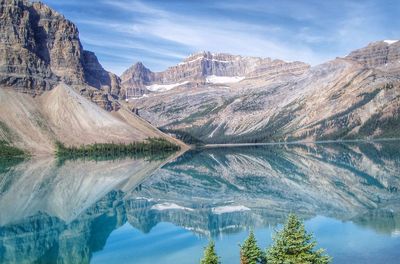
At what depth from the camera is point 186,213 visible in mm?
68625

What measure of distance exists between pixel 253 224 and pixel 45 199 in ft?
142

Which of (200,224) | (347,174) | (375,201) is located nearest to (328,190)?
(375,201)

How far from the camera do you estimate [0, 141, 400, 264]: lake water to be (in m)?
48.0

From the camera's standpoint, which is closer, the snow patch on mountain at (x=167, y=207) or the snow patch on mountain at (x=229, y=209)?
the snow patch on mountain at (x=229, y=209)

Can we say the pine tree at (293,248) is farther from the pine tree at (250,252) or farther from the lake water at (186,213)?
the lake water at (186,213)

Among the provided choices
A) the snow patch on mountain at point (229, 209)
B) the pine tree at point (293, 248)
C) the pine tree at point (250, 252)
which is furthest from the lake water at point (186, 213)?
the pine tree at point (293, 248)

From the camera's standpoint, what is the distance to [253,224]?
5891cm

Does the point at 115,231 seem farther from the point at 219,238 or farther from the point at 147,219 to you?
the point at 219,238

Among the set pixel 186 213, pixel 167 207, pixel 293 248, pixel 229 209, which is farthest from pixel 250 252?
pixel 167 207

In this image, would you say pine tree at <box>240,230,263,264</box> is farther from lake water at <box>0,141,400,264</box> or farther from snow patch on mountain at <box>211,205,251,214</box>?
snow patch on mountain at <box>211,205,251,214</box>

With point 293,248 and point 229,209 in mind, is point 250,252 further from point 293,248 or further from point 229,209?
point 229,209

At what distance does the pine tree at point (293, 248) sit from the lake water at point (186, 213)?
14133mm

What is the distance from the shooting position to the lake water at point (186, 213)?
48.0 meters

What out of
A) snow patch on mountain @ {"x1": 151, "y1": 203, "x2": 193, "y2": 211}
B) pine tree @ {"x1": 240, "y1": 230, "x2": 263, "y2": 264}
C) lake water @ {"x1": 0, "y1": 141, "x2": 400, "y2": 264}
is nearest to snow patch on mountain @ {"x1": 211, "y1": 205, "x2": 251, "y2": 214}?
lake water @ {"x1": 0, "y1": 141, "x2": 400, "y2": 264}
